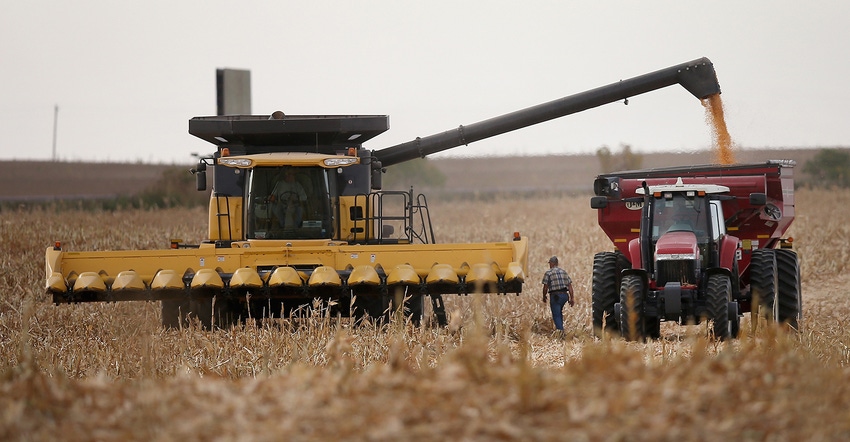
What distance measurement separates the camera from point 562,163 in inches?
3489

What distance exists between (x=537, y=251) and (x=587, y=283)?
590 centimetres

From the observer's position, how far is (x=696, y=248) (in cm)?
1177

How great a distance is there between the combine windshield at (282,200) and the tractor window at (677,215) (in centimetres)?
378

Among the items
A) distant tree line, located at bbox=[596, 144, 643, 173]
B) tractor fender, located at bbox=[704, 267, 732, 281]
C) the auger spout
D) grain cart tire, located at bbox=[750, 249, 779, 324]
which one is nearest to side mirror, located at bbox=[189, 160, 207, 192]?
the auger spout

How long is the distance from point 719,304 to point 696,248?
2.46 feet

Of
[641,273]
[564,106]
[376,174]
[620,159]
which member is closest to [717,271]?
[641,273]

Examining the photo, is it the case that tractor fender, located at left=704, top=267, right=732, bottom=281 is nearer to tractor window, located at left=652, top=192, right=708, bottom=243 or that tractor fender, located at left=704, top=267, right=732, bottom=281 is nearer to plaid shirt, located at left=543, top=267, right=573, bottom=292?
tractor window, located at left=652, top=192, right=708, bottom=243

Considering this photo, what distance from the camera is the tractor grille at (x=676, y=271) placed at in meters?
11.7

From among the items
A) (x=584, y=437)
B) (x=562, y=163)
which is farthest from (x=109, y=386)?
(x=562, y=163)

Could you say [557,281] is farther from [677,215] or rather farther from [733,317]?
[733,317]

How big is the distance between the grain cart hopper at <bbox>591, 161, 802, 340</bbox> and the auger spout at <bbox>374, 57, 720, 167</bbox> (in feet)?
5.16

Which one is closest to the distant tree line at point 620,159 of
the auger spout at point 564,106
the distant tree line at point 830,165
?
the distant tree line at point 830,165

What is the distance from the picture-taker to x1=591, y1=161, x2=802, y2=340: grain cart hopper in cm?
1162

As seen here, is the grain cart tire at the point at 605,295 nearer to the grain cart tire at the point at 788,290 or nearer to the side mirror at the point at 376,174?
the grain cart tire at the point at 788,290
